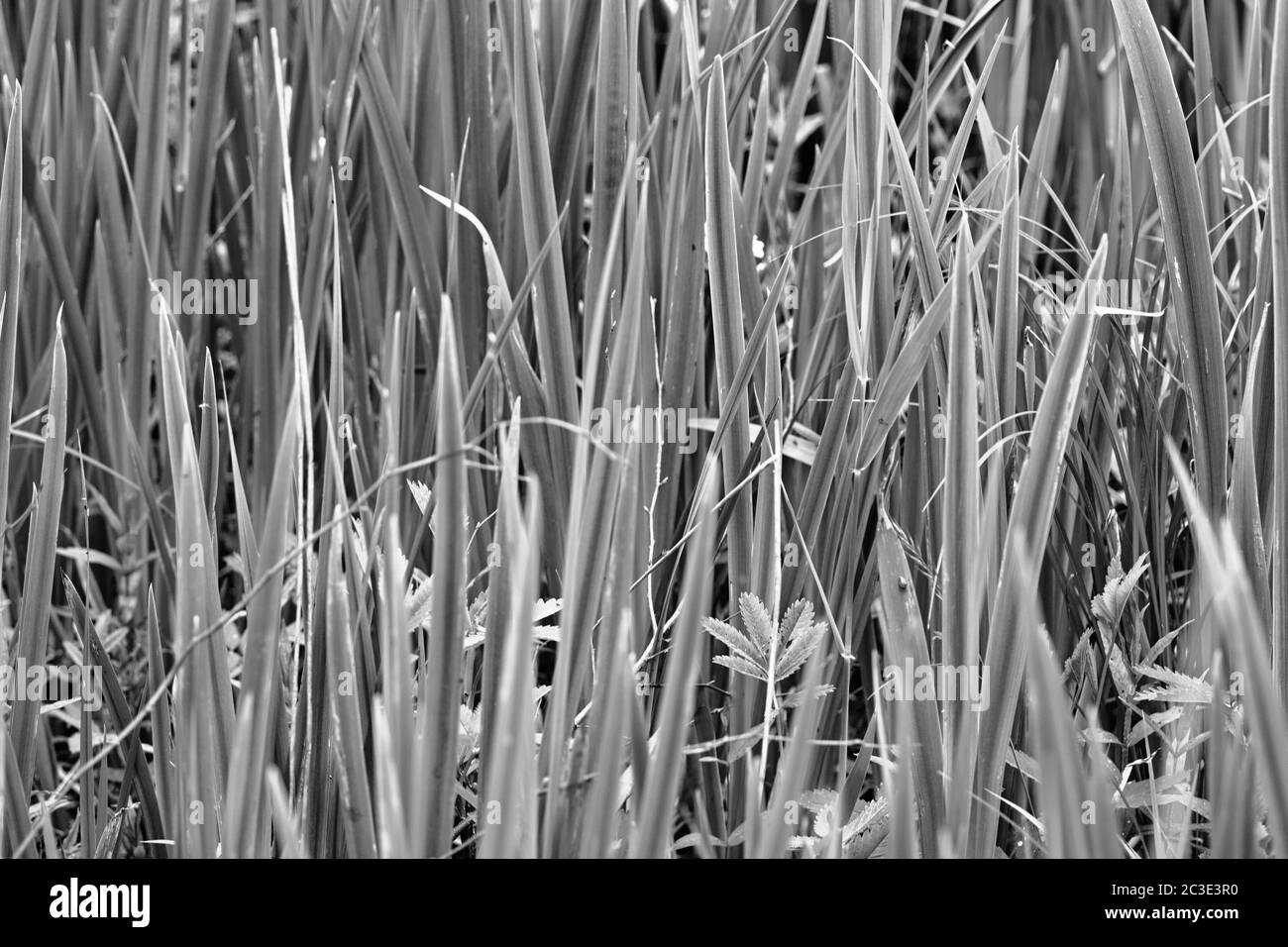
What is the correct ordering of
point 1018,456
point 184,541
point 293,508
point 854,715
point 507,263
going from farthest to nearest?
point 293,508 → point 854,715 → point 507,263 → point 1018,456 → point 184,541

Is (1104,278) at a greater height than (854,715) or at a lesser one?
greater

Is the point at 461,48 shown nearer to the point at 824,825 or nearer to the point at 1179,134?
the point at 1179,134

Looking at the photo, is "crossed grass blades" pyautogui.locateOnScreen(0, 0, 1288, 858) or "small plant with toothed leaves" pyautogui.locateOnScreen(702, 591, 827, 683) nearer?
"crossed grass blades" pyautogui.locateOnScreen(0, 0, 1288, 858)

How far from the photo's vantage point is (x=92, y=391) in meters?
1.08

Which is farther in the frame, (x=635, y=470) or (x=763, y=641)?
(x=763, y=641)

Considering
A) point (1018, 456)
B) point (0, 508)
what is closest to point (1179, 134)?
point (1018, 456)

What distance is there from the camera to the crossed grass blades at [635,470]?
0.56m

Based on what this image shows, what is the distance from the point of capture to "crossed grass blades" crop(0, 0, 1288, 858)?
0.56 meters

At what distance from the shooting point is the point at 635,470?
1.93 feet

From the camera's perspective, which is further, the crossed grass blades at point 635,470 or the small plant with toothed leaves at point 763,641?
the small plant with toothed leaves at point 763,641

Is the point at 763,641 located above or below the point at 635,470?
below

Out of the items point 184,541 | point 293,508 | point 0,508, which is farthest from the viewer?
→ point 293,508

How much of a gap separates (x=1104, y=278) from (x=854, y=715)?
1.59 ft

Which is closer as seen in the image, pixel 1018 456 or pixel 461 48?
pixel 1018 456
